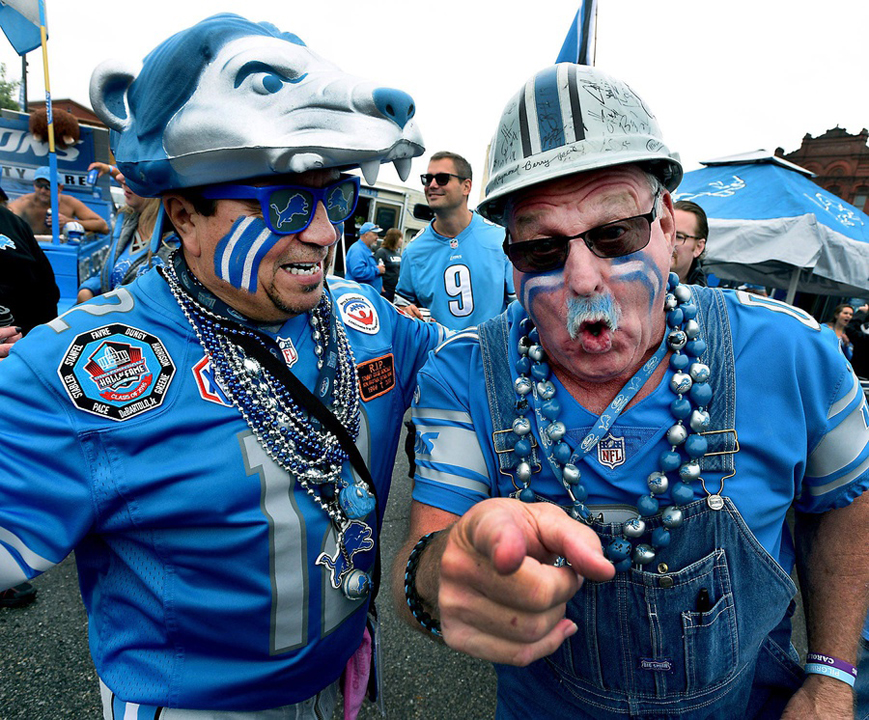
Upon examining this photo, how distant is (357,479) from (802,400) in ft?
3.49

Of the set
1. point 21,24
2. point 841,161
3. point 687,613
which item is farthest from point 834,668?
point 841,161

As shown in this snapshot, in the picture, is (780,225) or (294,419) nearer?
(294,419)

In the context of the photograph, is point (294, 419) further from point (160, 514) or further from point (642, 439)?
point (642, 439)

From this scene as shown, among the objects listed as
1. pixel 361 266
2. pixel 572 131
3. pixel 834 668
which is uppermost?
pixel 361 266

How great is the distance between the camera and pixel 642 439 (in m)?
1.19

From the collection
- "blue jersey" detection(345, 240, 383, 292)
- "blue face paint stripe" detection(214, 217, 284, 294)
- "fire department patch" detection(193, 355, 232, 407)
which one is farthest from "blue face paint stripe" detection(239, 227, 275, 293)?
Answer: "blue jersey" detection(345, 240, 383, 292)

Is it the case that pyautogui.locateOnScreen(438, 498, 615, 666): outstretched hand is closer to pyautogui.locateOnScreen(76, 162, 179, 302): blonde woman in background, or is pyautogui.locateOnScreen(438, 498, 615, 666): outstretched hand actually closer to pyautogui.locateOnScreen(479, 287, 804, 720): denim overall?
pyautogui.locateOnScreen(479, 287, 804, 720): denim overall

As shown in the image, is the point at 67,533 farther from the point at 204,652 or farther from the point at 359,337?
the point at 359,337

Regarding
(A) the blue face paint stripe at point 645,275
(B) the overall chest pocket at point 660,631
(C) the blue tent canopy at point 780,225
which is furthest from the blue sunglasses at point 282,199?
(C) the blue tent canopy at point 780,225

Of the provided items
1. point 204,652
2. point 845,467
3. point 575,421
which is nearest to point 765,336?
point 845,467

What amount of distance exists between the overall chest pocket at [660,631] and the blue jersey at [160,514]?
61 centimetres

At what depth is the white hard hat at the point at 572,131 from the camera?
1.11 m

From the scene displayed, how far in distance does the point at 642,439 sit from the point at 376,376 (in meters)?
0.74

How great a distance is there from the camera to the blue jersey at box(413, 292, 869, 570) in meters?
1.15
